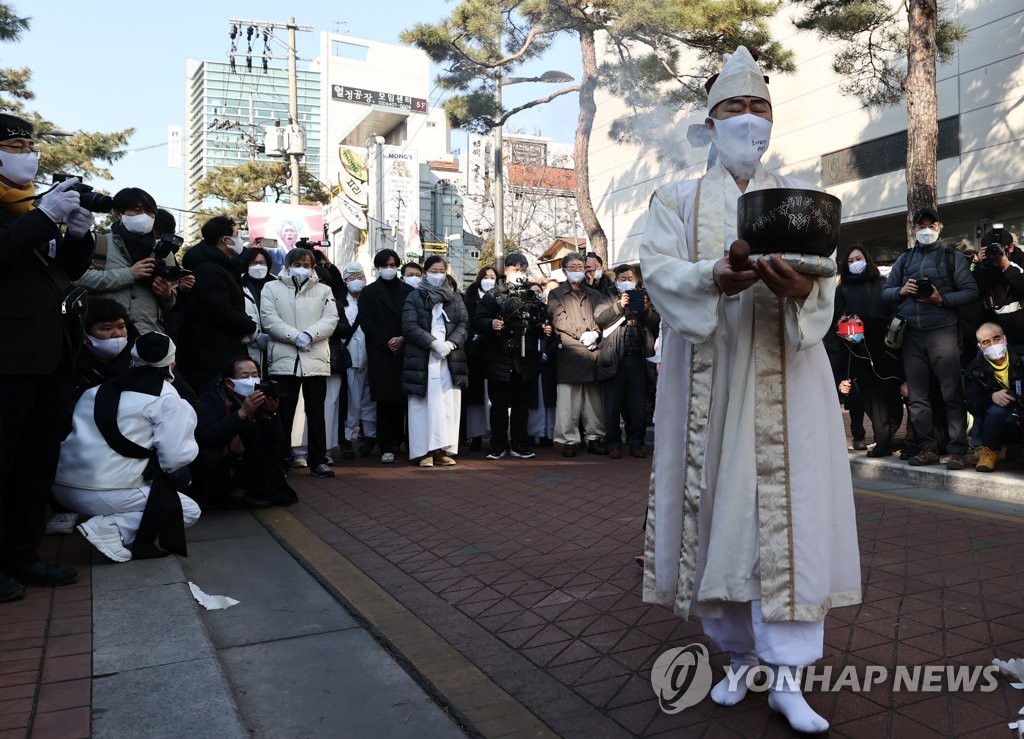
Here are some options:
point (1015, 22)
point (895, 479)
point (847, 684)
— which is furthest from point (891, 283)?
point (1015, 22)

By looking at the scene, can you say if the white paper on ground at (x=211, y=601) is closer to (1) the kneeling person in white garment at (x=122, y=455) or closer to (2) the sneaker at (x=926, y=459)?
(1) the kneeling person in white garment at (x=122, y=455)

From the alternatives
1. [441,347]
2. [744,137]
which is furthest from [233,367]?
[744,137]

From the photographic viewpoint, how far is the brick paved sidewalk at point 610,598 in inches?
120

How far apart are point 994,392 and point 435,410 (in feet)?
15.6

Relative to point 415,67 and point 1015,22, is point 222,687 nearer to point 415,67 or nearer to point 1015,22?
point 1015,22

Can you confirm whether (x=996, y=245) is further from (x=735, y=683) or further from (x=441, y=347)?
(x=735, y=683)

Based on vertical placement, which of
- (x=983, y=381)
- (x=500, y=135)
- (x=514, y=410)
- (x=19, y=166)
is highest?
(x=500, y=135)

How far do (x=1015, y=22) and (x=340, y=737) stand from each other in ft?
64.3

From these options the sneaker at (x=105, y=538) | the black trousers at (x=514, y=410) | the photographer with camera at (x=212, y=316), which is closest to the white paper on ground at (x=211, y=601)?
the sneaker at (x=105, y=538)

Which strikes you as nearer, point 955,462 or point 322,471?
point 955,462

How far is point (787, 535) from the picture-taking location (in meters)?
2.87

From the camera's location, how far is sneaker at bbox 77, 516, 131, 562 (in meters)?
4.62

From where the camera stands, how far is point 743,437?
295 centimetres

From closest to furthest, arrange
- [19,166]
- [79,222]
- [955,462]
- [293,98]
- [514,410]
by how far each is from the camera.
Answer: [19,166], [79,222], [955,462], [514,410], [293,98]
